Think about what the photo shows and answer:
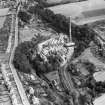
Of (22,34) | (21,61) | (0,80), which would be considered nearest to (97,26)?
(22,34)

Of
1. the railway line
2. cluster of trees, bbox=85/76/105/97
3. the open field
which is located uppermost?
the open field

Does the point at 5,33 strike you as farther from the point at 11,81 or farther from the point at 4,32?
the point at 11,81

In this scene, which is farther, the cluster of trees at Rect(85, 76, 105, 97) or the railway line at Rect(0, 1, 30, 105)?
the cluster of trees at Rect(85, 76, 105, 97)

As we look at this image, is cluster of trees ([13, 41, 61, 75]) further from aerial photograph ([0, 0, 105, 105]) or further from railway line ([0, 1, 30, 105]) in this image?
railway line ([0, 1, 30, 105])

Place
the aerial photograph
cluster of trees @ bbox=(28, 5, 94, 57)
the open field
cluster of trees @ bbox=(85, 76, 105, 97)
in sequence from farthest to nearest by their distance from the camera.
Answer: cluster of trees @ bbox=(28, 5, 94, 57) < the open field < cluster of trees @ bbox=(85, 76, 105, 97) < the aerial photograph

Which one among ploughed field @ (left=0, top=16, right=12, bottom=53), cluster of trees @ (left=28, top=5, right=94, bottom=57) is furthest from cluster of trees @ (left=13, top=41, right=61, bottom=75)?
cluster of trees @ (left=28, top=5, right=94, bottom=57)

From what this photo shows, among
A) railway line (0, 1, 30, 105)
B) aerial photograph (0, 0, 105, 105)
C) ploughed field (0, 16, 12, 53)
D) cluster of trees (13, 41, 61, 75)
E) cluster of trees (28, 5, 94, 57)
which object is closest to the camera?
railway line (0, 1, 30, 105)

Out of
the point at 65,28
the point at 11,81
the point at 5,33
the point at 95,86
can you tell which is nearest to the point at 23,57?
the point at 11,81

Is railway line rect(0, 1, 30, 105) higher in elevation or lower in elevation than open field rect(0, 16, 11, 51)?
lower

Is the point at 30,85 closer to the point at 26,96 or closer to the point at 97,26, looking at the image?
the point at 26,96
